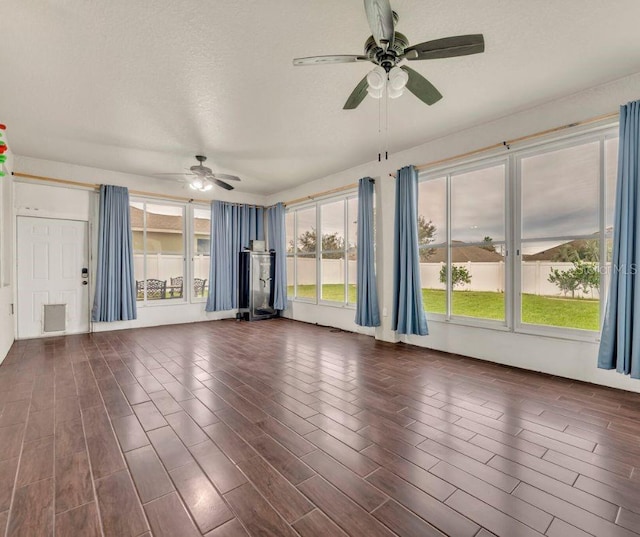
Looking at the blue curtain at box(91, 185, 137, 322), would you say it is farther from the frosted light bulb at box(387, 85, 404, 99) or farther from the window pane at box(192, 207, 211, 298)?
the frosted light bulb at box(387, 85, 404, 99)

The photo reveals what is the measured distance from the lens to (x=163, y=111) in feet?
11.6

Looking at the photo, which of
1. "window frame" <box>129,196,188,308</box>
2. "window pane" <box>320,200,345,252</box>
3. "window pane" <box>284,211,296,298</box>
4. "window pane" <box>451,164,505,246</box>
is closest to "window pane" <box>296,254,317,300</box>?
"window pane" <box>284,211,296,298</box>

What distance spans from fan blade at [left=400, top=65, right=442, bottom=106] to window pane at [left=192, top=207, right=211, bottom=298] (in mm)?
5500

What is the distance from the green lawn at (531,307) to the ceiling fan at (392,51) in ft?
8.96

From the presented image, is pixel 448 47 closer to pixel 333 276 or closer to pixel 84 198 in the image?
pixel 333 276

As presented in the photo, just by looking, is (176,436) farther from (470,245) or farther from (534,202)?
(534,202)

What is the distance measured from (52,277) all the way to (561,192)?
7.28 meters

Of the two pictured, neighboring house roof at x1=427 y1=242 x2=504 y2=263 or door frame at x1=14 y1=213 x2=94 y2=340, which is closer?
neighboring house roof at x1=427 y1=242 x2=504 y2=263

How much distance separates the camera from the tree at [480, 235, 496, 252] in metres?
4.02

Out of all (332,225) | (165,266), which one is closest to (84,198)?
(165,266)

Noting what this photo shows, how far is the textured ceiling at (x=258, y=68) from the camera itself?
2178 mm

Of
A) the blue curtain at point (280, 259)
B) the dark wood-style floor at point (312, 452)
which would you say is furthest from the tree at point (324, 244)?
the dark wood-style floor at point (312, 452)

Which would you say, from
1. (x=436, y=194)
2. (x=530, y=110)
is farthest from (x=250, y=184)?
(x=530, y=110)

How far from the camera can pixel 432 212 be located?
4766mm
